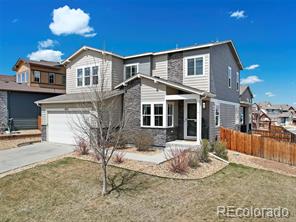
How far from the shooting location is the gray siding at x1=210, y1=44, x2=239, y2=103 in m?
14.3

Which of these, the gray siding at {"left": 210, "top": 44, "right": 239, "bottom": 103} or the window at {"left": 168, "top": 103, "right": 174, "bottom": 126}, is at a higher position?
the gray siding at {"left": 210, "top": 44, "right": 239, "bottom": 103}

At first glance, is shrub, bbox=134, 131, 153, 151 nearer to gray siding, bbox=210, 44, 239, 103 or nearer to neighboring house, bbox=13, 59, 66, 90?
gray siding, bbox=210, 44, 239, 103

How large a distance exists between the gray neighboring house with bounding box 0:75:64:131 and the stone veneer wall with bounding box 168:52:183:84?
50.9 ft

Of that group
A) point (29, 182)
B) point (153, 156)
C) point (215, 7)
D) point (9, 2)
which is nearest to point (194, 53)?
point (215, 7)

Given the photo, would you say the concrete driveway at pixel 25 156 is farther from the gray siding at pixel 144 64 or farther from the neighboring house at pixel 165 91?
the gray siding at pixel 144 64

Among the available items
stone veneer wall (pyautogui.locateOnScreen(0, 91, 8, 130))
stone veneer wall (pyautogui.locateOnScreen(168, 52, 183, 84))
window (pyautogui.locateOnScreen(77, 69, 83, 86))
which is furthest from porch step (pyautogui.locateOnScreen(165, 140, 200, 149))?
stone veneer wall (pyautogui.locateOnScreen(0, 91, 8, 130))

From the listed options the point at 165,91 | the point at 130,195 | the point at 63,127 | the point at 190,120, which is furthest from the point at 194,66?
the point at 130,195

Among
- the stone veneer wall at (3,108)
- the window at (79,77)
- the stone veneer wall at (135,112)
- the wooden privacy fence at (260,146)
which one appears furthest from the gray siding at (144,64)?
the stone veneer wall at (3,108)

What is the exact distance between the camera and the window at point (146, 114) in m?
13.4

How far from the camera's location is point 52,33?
19.4m

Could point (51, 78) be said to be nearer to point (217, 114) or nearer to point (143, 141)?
point (143, 141)

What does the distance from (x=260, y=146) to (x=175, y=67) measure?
7.54 m

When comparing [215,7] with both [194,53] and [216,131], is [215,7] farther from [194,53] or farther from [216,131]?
[216,131]

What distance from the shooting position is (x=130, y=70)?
17000mm
